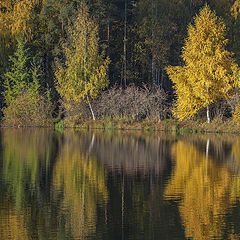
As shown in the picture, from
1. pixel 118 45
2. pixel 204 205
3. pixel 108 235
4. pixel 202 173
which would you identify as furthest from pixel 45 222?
pixel 118 45

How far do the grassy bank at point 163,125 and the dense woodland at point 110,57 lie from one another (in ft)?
3.09

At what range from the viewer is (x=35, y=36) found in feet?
211

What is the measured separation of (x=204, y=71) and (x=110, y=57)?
646 inches

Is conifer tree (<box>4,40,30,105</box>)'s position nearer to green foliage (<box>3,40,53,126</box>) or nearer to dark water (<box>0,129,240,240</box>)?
green foliage (<box>3,40,53,126</box>)

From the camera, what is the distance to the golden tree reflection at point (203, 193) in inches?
556

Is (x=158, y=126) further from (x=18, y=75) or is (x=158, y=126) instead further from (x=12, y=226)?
(x=12, y=226)

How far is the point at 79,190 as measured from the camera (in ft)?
62.2

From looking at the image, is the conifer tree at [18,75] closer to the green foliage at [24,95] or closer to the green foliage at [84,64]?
the green foliage at [24,95]

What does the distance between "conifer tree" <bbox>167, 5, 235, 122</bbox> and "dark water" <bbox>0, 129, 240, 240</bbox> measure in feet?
54.3

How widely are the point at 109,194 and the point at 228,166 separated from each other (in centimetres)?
899

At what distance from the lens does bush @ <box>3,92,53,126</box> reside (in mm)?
56688

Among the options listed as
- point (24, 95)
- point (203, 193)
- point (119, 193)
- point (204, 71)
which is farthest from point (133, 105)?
point (119, 193)

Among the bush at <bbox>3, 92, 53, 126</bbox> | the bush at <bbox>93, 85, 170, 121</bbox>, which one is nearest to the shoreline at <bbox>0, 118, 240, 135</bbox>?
the bush at <bbox>3, 92, 53, 126</bbox>

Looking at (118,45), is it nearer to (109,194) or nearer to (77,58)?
(77,58)
